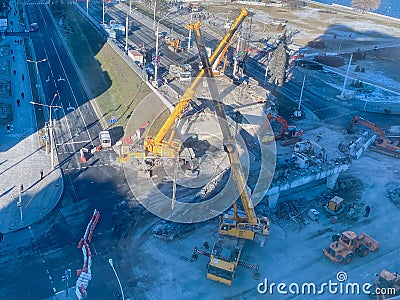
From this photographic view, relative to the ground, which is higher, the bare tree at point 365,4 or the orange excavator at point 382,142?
the bare tree at point 365,4

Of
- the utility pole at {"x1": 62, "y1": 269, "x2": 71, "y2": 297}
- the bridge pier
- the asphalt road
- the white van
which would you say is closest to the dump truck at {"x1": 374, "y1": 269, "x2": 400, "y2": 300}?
the bridge pier

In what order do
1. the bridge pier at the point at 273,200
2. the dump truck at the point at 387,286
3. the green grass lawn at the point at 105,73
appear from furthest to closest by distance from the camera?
the green grass lawn at the point at 105,73, the bridge pier at the point at 273,200, the dump truck at the point at 387,286

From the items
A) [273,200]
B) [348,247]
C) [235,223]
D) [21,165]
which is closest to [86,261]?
[235,223]

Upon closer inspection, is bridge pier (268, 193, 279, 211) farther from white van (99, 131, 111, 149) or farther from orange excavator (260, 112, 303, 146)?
white van (99, 131, 111, 149)

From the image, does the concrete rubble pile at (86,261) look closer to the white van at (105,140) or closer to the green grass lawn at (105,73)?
the white van at (105,140)

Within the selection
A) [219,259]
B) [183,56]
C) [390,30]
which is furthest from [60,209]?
[390,30]

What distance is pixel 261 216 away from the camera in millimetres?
39500

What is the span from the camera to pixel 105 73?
227ft

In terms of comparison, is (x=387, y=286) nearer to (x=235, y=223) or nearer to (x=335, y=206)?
(x=335, y=206)

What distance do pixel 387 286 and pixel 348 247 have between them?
438cm

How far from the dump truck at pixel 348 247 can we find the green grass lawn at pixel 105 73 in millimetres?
28928

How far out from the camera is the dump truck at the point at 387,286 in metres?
32.0

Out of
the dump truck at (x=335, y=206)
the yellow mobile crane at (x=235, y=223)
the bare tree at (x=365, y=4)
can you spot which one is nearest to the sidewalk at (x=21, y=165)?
the yellow mobile crane at (x=235, y=223)

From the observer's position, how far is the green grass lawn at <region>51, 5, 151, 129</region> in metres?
58.9
